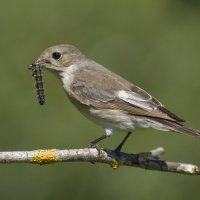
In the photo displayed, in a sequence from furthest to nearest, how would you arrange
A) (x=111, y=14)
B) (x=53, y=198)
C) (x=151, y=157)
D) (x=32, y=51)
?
(x=111, y=14), (x=32, y=51), (x=53, y=198), (x=151, y=157)

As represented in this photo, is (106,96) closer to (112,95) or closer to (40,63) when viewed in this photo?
(112,95)

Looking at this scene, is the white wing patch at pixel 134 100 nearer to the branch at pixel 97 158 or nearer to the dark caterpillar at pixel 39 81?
the branch at pixel 97 158

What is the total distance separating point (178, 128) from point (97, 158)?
855mm

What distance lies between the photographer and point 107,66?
35.9ft

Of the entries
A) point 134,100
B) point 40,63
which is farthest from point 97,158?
point 40,63

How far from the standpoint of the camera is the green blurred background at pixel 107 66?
969cm

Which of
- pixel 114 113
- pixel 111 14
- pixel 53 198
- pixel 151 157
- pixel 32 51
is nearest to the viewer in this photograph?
pixel 151 157

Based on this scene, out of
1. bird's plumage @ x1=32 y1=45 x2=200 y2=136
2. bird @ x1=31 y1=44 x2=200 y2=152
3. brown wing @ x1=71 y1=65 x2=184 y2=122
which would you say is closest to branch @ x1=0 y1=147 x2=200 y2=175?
bird @ x1=31 y1=44 x2=200 y2=152

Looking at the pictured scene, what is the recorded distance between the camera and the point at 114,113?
8172 millimetres

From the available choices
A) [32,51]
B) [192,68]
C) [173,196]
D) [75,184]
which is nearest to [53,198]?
[75,184]

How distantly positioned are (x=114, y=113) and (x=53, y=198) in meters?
1.92

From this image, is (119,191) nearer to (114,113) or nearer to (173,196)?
(173,196)

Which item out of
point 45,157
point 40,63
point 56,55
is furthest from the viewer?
point 56,55

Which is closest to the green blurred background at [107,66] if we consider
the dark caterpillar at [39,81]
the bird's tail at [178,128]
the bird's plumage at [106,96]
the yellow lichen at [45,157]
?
the dark caterpillar at [39,81]
